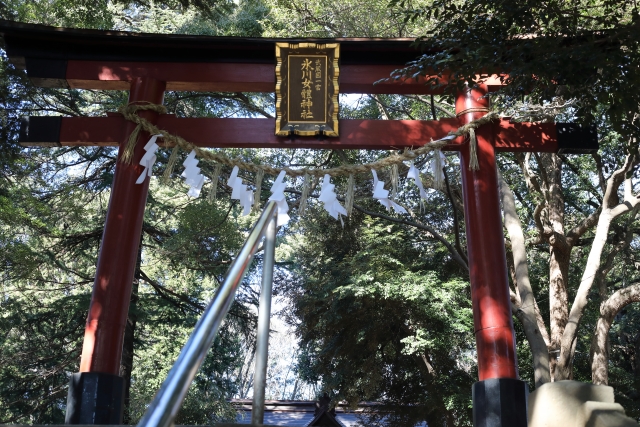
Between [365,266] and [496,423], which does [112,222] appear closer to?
[496,423]

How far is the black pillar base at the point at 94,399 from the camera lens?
3.90 meters

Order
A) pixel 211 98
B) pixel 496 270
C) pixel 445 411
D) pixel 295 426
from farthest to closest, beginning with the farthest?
pixel 295 426, pixel 211 98, pixel 445 411, pixel 496 270

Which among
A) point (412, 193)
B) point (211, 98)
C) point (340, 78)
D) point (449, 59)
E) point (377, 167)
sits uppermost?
point (211, 98)

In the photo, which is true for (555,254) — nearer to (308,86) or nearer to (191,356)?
(308,86)

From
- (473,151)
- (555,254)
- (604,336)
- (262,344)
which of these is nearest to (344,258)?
(555,254)

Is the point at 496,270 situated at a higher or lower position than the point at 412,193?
lower

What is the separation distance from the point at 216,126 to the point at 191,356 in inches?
144

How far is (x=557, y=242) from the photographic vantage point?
26.8 ft

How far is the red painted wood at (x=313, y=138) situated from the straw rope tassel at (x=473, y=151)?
8.2 inches

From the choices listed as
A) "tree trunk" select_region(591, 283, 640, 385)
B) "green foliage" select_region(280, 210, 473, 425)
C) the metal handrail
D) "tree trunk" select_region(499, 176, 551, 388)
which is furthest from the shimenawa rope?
"green foliage" select_region(280, 210, 473, 425)

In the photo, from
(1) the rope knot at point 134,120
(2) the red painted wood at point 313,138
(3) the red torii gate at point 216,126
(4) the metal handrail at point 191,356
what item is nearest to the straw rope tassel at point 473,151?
(3) the red torii gate at point 216,126

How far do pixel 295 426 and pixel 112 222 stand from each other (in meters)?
7.84

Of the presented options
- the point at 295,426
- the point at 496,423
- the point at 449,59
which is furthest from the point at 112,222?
the point at 295,426

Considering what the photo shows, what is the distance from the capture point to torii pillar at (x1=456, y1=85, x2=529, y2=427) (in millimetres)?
3994
